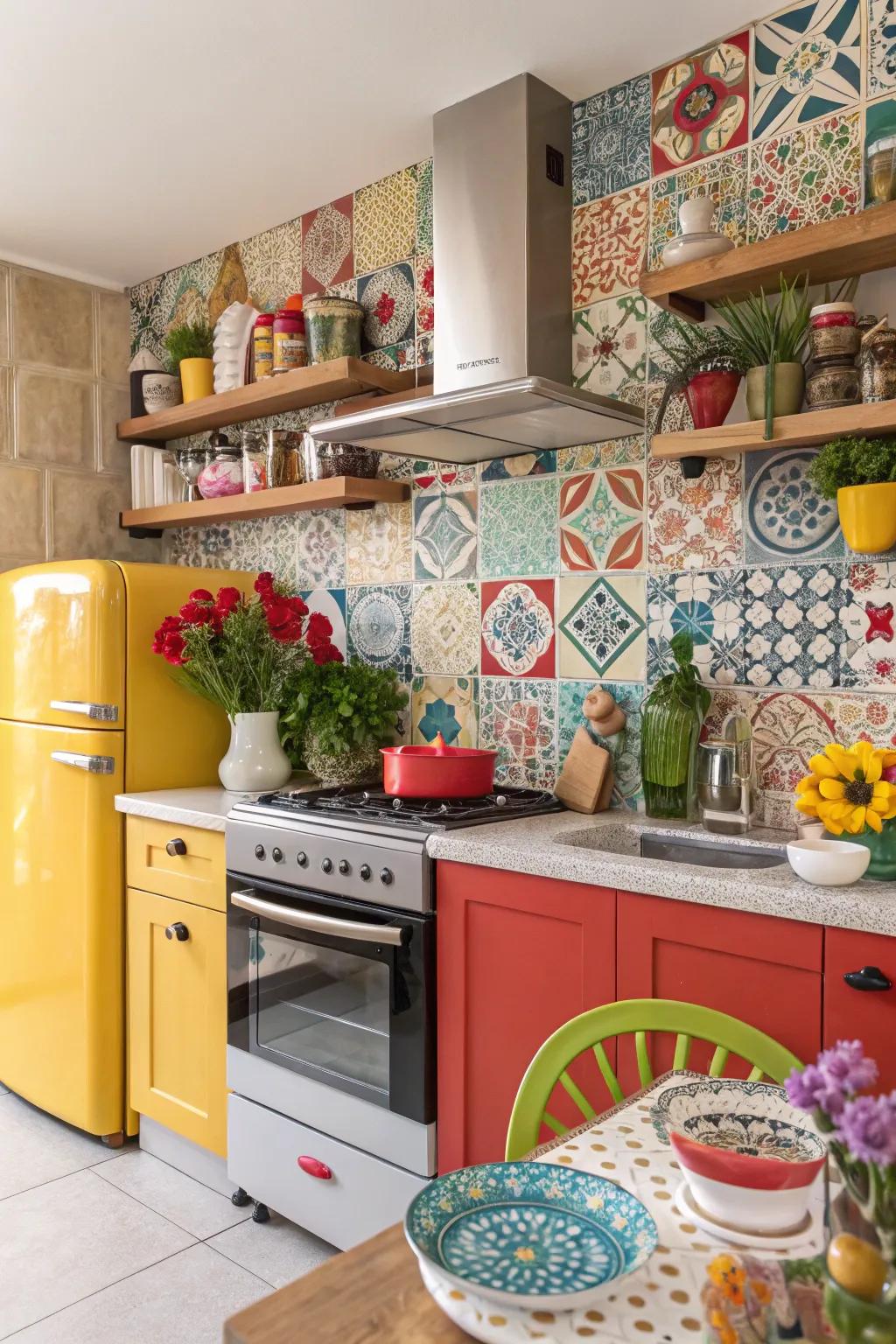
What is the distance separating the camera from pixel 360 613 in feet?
10.2

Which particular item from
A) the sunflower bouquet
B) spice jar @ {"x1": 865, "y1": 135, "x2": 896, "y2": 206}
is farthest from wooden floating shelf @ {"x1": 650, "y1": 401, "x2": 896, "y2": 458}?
the sunflower bouquet

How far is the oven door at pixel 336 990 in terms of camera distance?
82.1 inches

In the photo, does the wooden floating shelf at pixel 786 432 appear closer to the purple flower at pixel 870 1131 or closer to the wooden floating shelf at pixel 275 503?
the wooden floating shelf at pixel 275 503

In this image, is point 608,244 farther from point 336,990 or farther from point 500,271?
point 336,990

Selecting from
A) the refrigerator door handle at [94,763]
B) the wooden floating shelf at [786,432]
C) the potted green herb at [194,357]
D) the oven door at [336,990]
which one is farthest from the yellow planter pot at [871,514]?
the potted green herb at [194,357]

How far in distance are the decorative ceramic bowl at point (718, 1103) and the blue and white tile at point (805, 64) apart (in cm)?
193

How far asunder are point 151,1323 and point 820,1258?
1.86 meters

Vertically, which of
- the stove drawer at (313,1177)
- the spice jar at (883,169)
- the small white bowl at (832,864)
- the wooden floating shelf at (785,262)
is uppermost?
the spice jar at (883,169)

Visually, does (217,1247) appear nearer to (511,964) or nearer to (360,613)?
(511,964)

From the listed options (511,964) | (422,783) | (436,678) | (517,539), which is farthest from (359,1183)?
(517,539)

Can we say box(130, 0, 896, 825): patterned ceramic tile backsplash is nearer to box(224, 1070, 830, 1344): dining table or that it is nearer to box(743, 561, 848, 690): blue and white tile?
box(743, 561, 848, 690): blue and white tile

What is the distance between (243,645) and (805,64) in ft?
6.16

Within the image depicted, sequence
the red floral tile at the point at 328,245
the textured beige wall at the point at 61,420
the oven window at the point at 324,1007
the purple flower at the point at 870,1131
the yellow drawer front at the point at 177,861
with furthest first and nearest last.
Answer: the textured beige wall at the point at 61,420 < the red floral tile at the point at 328,245 < the yellow drawer front at the point at 177,861 < the oven window at the point at 324,1007 < the purple flower at the point at 870,1131

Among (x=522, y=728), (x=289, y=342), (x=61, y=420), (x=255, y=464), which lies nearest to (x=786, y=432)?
(x=522, y=728)
